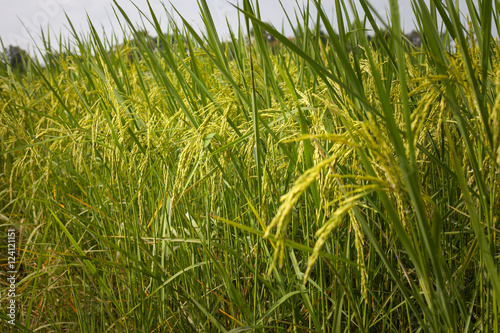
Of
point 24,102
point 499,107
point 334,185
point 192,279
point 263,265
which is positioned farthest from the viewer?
point 24,102

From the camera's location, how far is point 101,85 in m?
1.71

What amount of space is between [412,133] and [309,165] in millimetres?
346

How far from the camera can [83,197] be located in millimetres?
1935

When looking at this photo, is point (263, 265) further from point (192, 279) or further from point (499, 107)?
point (499, 107)

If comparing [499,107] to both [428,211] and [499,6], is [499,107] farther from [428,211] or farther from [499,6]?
[499,6]

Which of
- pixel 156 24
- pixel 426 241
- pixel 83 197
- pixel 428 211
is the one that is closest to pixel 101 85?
pixel 83 197

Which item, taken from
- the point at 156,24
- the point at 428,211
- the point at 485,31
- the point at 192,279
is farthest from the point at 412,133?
the point at 192,279

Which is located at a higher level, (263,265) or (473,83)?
(473,83)

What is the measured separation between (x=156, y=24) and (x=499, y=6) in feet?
3.03

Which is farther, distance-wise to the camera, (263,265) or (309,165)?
(263,265)

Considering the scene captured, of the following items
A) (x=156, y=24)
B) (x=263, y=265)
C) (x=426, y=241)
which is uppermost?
(x=156, y=24)

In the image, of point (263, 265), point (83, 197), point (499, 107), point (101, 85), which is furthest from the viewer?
point (83, 197)

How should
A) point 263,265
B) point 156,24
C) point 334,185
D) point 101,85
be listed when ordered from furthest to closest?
point 101,85 → point 263,265 → point 156,24 → point 334,185

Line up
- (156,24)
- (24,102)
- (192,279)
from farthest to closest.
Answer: (24,102)
(192,279)
(156,24)
